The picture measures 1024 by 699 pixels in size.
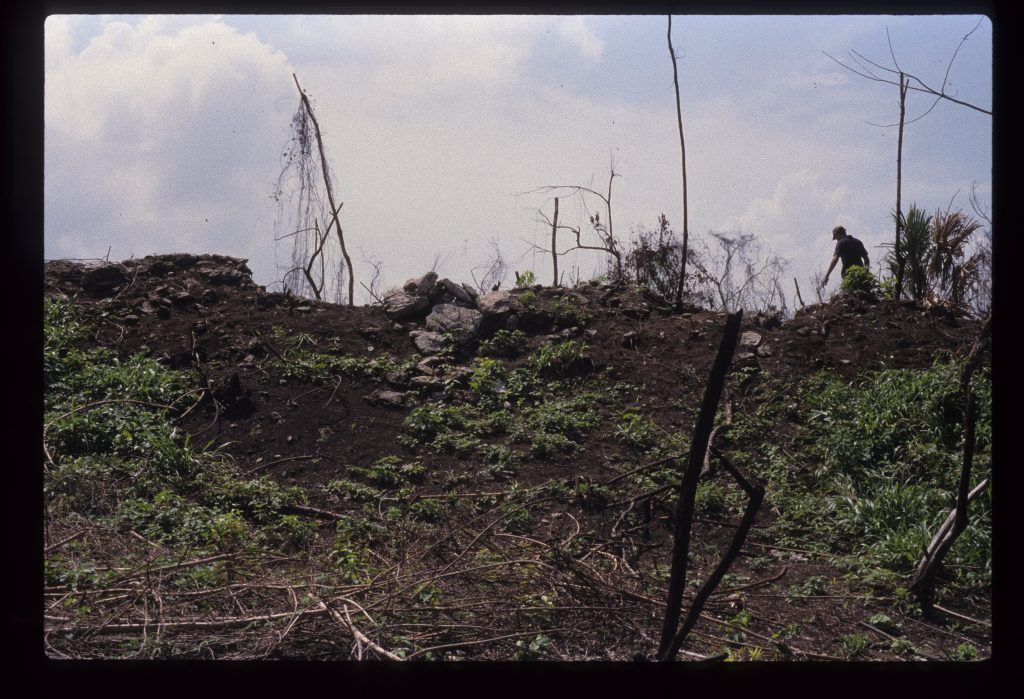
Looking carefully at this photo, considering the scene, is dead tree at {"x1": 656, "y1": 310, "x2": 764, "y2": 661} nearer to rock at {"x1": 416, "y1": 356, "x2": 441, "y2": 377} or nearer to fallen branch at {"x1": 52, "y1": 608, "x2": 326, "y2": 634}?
fallen branch at {"x1": 52, "y1": 608, "x2": 326, "y2": 634}

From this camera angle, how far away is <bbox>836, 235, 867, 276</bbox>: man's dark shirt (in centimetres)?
812

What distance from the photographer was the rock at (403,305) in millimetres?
7539

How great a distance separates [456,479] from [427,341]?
223cm

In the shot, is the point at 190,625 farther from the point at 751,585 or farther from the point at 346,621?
the point at 751,585

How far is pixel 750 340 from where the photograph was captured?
716 centimetres

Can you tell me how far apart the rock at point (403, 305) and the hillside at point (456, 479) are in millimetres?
25

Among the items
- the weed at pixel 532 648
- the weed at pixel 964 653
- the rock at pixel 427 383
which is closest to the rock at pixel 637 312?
the rock at pixel 427 383

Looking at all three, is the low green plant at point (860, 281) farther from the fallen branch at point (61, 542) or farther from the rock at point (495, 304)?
the fallen branch at point (61, 542)

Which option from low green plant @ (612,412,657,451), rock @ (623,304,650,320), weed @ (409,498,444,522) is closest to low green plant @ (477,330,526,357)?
rock @ (623,304,650,320)

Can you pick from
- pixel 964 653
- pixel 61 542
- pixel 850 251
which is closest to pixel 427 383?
pixel 61 542

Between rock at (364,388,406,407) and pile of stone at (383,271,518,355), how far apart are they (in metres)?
0.82
